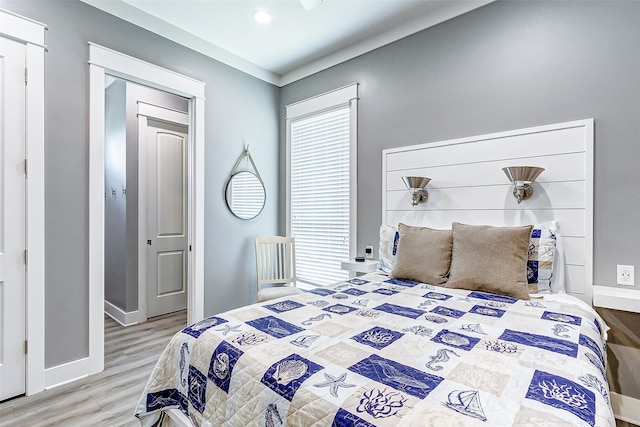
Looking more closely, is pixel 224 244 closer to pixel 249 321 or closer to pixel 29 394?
pixel 29 394

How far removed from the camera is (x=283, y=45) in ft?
10.5

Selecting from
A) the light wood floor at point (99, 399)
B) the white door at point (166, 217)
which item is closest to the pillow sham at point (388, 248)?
the light wood floor at point (99, 399)

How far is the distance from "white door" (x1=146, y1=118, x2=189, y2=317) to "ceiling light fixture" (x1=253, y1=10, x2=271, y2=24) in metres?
1.88

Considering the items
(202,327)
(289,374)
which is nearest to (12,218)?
(202,327)

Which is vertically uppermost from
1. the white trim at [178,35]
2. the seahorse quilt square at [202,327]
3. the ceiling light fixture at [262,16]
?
the ceiling light fixture at [262,16]

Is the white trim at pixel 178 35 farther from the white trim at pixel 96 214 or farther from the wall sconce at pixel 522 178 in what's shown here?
the wall sconce at pixel 522 178

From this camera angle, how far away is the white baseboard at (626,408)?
1.86 m

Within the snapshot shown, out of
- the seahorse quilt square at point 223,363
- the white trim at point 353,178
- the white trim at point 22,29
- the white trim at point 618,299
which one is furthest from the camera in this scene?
the white trim at point 353,178

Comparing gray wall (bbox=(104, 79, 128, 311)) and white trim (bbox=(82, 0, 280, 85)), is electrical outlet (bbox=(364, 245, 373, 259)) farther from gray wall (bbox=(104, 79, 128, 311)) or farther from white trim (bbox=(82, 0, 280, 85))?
gray wall (bbox=(104, 79, 128, 311))

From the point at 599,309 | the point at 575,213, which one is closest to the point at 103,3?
the point at 575,213

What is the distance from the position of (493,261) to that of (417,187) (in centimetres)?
91

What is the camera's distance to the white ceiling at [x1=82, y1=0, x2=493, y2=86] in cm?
255

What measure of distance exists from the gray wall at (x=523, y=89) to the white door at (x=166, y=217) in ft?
7.73

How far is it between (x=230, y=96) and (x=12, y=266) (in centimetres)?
234
